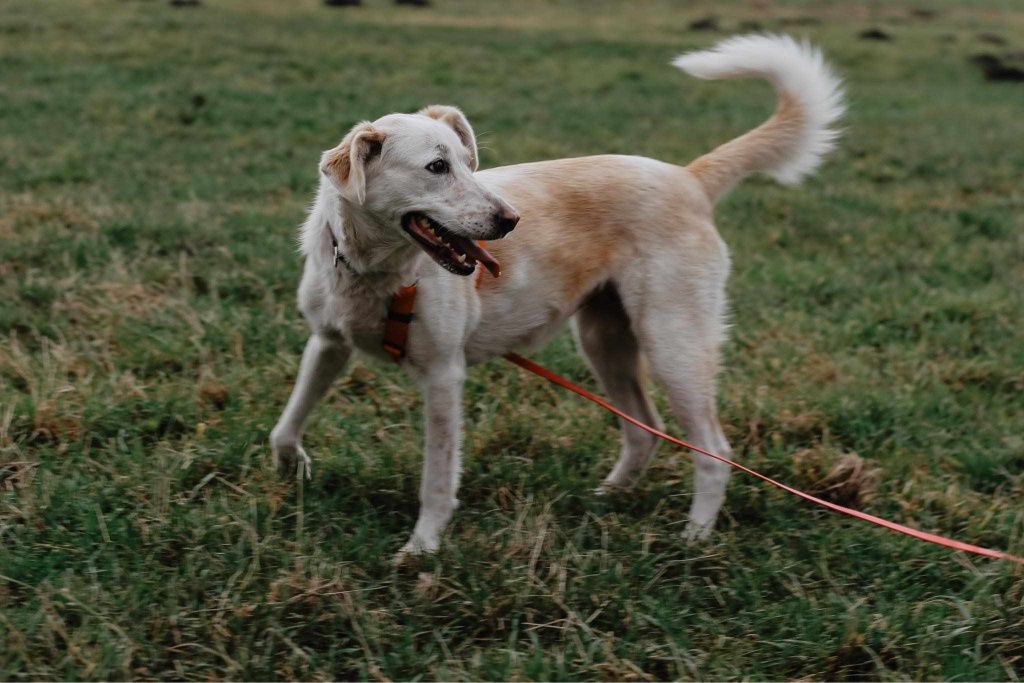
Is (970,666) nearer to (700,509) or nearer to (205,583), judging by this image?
(700,509)

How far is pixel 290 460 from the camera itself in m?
3.66

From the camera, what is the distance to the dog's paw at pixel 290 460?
142 inches

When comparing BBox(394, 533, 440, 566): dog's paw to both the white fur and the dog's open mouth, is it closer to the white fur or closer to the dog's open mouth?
the dog's open mouth

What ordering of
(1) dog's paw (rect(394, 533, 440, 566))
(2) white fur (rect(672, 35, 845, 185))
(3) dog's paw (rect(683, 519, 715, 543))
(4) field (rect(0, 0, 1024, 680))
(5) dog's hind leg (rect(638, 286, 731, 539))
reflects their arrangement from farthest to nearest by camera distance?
1. (2) white fur (rect(672, 35, 845, 185))
2. (5) dog's hind leg (rect(638, 286, 731, 539))
3. (3) dog's paw (rect(683, 519, 715, 543))
4. (1) dog's paw (rect(394, 533, 440, 566))
5. (4) field (rect(0, 0, 1024, 680))

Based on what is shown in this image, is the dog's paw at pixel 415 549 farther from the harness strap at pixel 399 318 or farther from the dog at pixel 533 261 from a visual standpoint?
the harness strap at pixel 399 318

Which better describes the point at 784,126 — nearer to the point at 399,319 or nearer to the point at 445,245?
the point at 445,245

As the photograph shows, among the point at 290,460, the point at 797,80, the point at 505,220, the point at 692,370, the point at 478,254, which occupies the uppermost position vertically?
the point at 797,80

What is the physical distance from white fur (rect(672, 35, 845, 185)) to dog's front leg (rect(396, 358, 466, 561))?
5.22 ft

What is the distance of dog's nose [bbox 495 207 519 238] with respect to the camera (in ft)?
9.97

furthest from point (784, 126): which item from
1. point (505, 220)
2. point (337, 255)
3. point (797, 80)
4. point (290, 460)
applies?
point (290, 460)

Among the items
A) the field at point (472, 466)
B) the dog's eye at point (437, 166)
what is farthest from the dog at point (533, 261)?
the field at point (472, 466)

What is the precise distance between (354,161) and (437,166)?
0.89ft

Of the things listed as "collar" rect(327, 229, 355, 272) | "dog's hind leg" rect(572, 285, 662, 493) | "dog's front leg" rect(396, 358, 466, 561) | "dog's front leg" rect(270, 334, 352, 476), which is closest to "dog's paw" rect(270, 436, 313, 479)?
"dog's front leg" rect(270, 334, 352, 476)

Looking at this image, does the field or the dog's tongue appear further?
the dog's tongue
